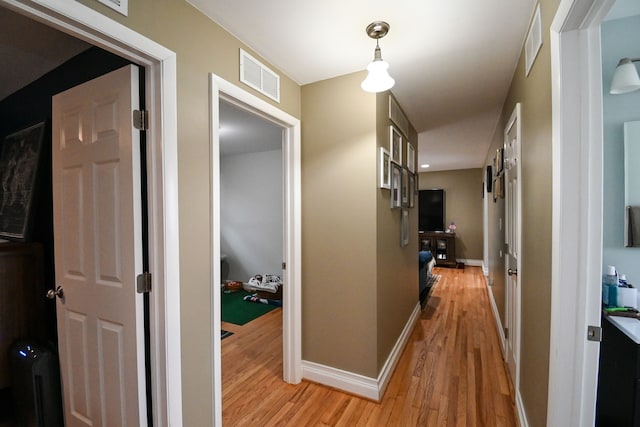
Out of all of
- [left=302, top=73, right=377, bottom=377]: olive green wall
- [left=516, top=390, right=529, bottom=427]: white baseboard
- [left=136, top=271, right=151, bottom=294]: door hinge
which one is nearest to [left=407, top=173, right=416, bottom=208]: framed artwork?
[left=302, top=73, right=377, bottom=377]: olive green wall

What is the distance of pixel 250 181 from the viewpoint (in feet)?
16.9

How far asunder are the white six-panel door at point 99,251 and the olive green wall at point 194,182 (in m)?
0.19

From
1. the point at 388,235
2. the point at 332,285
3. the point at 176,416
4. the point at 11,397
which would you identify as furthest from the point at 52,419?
the point at 388,235

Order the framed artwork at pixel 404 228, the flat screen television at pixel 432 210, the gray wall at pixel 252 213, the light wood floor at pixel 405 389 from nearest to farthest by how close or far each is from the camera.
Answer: the light wood floor at pixel 405 389
the framed artwork at pixel 404 228
the gray wall at pixel 252 213
the flat screen television at pixel 432 210

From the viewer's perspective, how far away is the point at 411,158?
3.35 meters

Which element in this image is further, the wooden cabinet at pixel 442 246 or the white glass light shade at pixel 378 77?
the wooden cabinet at pixel 442 246

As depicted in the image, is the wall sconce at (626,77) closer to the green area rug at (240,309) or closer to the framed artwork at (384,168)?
the framed artwork at (384,168)

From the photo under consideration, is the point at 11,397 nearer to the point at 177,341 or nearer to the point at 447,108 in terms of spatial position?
the point at 177,341

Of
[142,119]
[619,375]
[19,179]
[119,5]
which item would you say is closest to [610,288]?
[619,375]

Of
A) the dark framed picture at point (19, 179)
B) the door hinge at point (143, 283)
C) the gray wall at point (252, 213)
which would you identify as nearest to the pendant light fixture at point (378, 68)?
the door hinge at point (143, 283)

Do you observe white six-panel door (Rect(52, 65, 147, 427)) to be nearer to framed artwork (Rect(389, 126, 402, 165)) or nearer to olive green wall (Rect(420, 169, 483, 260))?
framed artwork (Rect(389, 126, 402, 165))

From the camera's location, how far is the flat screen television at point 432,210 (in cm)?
726

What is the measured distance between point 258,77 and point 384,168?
111cm

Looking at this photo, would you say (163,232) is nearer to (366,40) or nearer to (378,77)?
(378,77)
